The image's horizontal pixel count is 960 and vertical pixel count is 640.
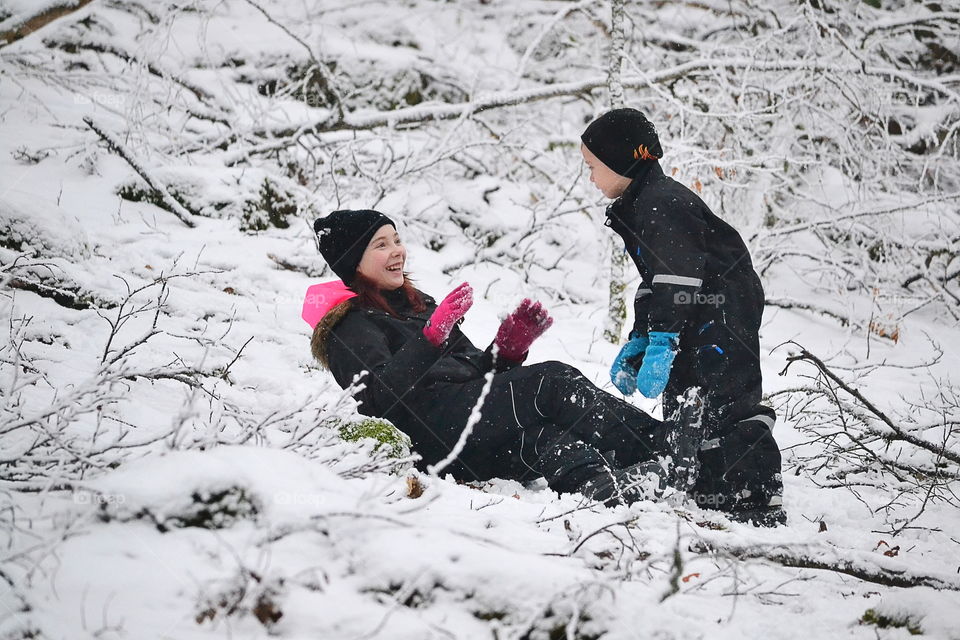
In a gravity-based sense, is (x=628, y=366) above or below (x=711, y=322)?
below

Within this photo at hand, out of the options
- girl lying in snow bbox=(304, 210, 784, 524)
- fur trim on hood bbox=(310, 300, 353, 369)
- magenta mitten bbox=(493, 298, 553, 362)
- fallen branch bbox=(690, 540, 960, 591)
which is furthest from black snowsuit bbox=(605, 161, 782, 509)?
fur trim on hood bbox=(310, 300, 353, 369)

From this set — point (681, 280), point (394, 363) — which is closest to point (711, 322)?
point (681, 280)

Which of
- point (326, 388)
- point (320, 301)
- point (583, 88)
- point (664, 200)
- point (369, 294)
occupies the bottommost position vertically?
point (326, 388)

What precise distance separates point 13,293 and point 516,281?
3943 millimetres

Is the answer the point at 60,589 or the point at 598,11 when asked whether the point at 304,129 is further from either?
the point at 60,589

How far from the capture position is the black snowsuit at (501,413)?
282cm

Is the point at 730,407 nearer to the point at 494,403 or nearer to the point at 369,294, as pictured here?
the point at 494,403

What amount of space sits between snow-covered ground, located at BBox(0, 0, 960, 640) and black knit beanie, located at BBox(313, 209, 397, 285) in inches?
28.5

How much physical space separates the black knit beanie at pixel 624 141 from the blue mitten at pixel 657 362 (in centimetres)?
81

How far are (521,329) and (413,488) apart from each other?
1056 mm

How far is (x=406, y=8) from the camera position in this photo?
9664 millimetres

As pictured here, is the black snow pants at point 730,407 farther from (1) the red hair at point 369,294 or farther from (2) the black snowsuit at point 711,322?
(1) the red hair at point 369,294

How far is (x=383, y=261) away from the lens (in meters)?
3.20

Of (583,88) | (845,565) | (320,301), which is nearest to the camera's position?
(845,565)
